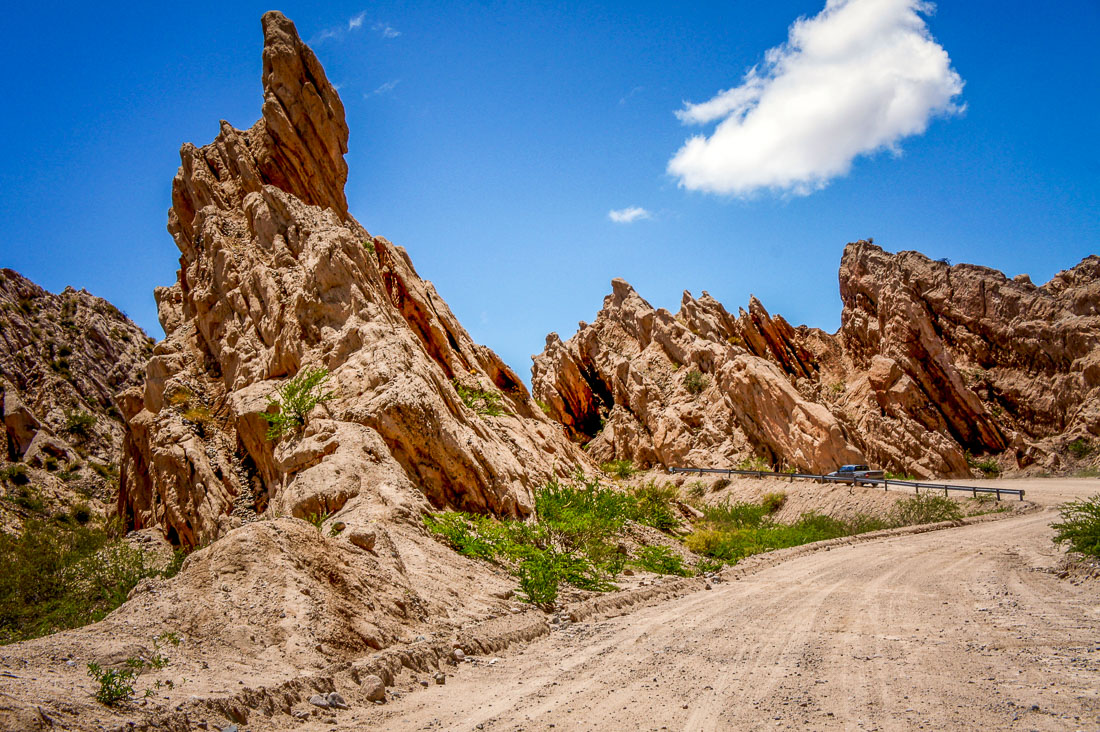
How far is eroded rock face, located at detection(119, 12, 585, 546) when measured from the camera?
46.4 feet

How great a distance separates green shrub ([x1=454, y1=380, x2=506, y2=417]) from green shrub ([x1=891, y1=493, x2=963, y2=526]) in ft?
55.0

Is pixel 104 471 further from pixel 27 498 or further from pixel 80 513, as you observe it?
pixel 80 513

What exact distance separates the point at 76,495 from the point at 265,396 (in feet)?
106

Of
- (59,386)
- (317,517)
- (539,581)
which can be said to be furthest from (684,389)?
(59,386)

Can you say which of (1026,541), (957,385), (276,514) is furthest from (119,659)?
(957,385)

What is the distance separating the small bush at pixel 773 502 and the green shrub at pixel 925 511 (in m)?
5.25

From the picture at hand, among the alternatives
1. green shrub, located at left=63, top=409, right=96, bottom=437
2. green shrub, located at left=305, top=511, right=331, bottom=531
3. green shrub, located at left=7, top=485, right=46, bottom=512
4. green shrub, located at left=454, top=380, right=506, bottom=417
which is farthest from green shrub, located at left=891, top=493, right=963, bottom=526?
green shrub, located at left=63, top=409, right=96, bottom=437

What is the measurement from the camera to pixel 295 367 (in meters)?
16.7

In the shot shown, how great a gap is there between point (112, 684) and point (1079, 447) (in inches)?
1879

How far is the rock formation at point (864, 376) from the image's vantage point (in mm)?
39656

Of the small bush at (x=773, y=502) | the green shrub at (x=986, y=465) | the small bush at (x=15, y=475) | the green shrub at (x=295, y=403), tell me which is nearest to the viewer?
the green shrub at (x=295, y=403)

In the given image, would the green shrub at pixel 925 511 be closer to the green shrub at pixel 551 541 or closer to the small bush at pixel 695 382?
the green shrub at pixel 551 541

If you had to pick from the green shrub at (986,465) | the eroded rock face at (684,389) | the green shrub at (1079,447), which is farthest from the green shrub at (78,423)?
the green shrub at (1079,447)

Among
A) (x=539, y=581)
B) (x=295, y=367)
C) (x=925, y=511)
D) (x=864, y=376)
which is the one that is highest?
(x=864, y=376)
